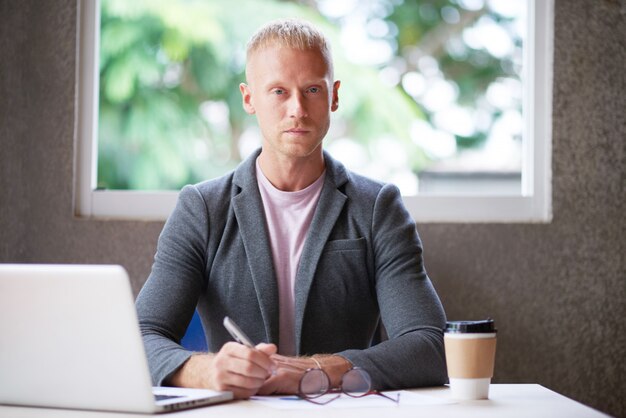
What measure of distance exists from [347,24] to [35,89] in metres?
1.55

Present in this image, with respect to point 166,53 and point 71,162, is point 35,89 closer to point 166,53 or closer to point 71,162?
point 71,162

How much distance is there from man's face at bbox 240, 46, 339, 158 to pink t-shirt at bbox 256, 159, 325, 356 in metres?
0.12

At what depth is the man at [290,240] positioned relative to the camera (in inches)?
78.9

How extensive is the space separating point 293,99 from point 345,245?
1.22 ft

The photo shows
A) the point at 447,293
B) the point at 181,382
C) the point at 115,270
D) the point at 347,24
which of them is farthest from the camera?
the point at 347,24

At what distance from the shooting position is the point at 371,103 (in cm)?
413

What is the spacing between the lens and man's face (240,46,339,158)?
6.63 ft

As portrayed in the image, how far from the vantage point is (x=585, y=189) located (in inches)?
107

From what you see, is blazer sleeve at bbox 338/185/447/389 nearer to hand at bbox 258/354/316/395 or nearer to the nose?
hand at bbox 258/354/316/395

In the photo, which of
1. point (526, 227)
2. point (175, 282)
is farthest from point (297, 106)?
point (526, 227)

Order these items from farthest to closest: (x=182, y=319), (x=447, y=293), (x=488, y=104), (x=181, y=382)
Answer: (x=488, y=104)
(x=447, y=293)
(x=182, y=319)
(x=181, y=382)

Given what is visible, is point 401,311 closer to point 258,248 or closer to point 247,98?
point 258,248

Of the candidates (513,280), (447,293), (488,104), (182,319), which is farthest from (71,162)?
(488,104)

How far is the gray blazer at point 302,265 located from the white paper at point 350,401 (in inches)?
17.8
